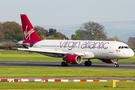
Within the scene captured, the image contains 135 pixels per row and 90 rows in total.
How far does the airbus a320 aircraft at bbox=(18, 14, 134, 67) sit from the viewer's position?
41.5 m

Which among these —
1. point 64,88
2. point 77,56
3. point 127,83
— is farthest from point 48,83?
point 77,56

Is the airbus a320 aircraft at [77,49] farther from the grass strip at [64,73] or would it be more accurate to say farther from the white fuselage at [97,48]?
the grass strip at [64,73]

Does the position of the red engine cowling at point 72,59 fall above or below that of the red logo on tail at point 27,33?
below

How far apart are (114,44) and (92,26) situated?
11748cm

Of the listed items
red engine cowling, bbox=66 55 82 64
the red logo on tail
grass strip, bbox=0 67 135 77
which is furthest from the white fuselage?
grass strip, bbox=0 67 135 77

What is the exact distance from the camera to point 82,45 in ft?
147

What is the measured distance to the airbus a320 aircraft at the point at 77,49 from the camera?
136 ft

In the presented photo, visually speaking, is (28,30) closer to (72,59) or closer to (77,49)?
(77,49)

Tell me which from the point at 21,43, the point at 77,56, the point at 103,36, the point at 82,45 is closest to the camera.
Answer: the point at 77,56

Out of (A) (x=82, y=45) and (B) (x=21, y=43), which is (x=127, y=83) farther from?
(B) (x=21, y=43)

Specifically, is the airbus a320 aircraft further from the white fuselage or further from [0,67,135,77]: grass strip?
[0,67,135,77]: grass strip

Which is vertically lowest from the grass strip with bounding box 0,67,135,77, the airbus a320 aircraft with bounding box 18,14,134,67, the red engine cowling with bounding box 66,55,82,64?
the grass strip with bounding box 0,67,135,77

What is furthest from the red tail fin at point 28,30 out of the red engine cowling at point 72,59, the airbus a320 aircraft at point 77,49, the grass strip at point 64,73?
the grass strip at point 64,73

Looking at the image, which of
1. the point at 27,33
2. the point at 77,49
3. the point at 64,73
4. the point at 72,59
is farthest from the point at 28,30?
the point at 64,73
